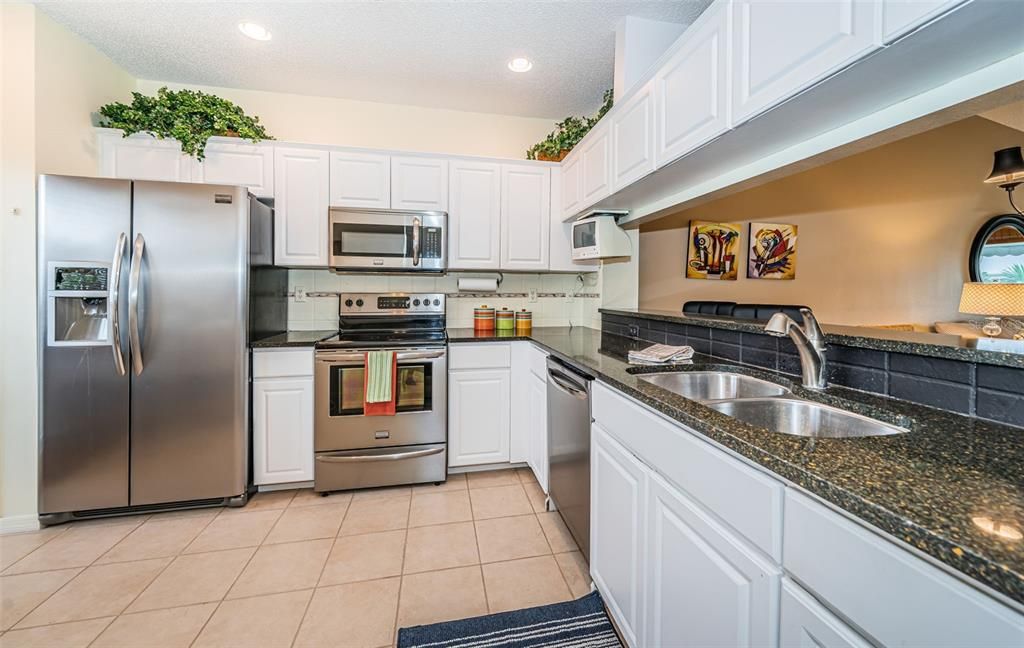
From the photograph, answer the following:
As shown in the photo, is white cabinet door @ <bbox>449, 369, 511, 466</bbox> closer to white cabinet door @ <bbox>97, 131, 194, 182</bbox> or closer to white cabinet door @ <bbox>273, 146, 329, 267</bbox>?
white cabinet door @ <bbox>273, 146, 329, 267</bbox>

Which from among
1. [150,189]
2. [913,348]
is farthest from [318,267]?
[913,348]

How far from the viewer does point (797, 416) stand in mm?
1192

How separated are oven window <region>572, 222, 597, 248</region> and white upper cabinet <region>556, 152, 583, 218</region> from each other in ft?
0.37

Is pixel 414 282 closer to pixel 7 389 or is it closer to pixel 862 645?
pixel 7 389

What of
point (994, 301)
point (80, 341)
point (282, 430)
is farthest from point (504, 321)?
point (994, 301)

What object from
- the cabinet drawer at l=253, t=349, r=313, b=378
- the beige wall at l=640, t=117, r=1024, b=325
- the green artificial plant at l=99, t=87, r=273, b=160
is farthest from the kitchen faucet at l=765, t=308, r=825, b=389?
the green artificial plant at l=99, t=87, r=273, b=160

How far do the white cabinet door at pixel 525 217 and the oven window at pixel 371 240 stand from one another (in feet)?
2.35

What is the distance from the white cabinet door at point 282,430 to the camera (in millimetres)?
2369

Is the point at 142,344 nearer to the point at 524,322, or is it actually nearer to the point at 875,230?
the point at 524,322

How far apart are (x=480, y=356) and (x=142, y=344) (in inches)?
70.6

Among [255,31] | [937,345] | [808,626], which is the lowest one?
[808,626]

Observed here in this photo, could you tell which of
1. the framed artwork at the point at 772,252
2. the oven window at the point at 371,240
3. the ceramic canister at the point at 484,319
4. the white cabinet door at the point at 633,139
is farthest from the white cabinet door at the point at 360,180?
the framed artwork at the point at 772,252

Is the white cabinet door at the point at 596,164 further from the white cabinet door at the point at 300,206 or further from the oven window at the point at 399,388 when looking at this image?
the white cabinet door at the point at 300,206

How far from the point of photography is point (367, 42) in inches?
92.3
